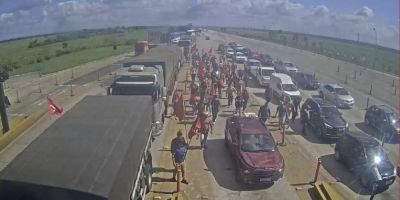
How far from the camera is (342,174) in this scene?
642 inches

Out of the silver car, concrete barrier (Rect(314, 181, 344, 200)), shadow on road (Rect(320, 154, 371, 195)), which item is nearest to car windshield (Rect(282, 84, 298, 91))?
the silver car

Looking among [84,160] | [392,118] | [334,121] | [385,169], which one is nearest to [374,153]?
[385,169]

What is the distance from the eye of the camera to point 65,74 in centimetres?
5012

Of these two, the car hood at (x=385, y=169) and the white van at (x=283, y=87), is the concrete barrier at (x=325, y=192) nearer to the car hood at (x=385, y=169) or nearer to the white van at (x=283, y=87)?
the car hood at (x=385, y=169)

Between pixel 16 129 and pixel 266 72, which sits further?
pixel 266 72

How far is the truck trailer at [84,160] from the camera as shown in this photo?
21.8 ft

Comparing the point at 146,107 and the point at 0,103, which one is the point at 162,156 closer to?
the point at 146,107

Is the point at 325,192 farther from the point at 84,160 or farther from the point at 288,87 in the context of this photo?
the point at 288,87

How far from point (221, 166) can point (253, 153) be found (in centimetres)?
205

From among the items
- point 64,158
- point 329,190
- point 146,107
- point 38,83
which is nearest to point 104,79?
point 38,83

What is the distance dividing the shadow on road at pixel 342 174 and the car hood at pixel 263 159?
318 centimetres

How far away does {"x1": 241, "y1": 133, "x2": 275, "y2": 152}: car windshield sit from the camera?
1513 cm

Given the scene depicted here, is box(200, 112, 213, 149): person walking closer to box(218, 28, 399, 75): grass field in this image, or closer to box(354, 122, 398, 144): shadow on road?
box(354, 122, 398, 144): shadow on road

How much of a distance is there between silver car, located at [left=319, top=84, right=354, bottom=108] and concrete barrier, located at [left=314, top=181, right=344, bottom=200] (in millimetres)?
15923
